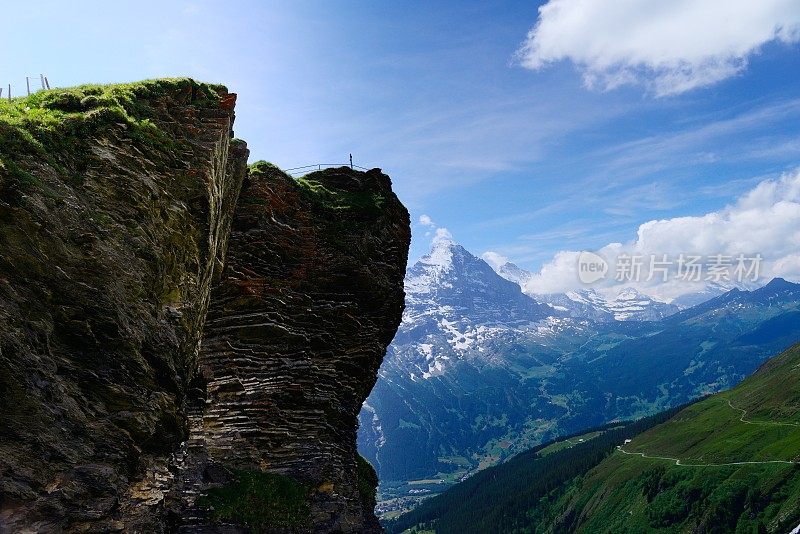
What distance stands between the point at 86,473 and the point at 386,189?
119 ft

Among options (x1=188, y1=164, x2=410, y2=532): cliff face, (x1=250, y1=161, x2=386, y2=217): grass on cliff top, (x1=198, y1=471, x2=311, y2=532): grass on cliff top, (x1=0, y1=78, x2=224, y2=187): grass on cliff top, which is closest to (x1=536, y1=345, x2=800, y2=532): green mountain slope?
(x1=188, y1=164, x2=410, y2=532): cliff face

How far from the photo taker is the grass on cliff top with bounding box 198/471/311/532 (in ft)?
108

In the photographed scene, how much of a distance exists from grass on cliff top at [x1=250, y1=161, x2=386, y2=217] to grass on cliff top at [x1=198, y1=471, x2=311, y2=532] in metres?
21.7

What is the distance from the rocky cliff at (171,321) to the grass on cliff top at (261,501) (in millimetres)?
99

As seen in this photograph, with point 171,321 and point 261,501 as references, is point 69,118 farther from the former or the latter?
point 261,501

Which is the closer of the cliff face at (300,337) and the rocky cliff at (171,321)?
the rocky cliff at (171,321)

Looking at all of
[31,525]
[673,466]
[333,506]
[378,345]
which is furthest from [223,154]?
[673,466]

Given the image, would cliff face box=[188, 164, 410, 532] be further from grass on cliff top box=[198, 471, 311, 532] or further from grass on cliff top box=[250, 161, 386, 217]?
grass on cliff top box=[198, 471, 311, 532]

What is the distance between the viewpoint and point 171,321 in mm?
21594

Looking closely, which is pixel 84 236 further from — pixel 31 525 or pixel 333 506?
pixel 333 506

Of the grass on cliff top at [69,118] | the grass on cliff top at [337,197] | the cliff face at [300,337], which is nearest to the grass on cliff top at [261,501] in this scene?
the cliff face at [300,337]

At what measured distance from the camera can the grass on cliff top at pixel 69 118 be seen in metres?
16.6

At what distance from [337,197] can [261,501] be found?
81.4ft

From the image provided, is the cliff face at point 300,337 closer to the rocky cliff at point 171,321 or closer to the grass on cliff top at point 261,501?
the rocky cliff at point 171,321
